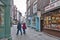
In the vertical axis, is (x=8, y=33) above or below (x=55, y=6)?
below

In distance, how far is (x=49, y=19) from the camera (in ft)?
86.7

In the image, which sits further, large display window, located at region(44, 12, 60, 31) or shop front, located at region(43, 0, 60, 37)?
large display window, located at region(44, 12, 60, 31)

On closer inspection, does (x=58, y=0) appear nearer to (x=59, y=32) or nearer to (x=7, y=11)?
(x=59, y=32)

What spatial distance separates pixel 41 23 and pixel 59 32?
1216 cm

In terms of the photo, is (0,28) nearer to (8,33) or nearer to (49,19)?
(8,33)

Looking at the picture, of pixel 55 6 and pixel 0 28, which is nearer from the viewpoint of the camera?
pixel 0 28

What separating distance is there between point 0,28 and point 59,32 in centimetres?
906

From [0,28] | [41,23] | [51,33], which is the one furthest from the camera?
[41,23]

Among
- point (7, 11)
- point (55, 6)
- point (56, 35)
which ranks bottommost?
point (56, 35)

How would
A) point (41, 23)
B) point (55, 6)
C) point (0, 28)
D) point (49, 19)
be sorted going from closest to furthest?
point (0, 28)
point (55, 6)
point (49, 19)
point (41, 23)

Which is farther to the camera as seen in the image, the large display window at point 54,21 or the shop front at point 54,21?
the large display window at point 54,21

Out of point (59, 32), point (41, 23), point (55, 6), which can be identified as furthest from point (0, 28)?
point (41, 23)

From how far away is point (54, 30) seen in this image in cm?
2341

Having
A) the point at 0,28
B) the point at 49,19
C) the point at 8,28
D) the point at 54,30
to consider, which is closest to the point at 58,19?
the point at 54,30
